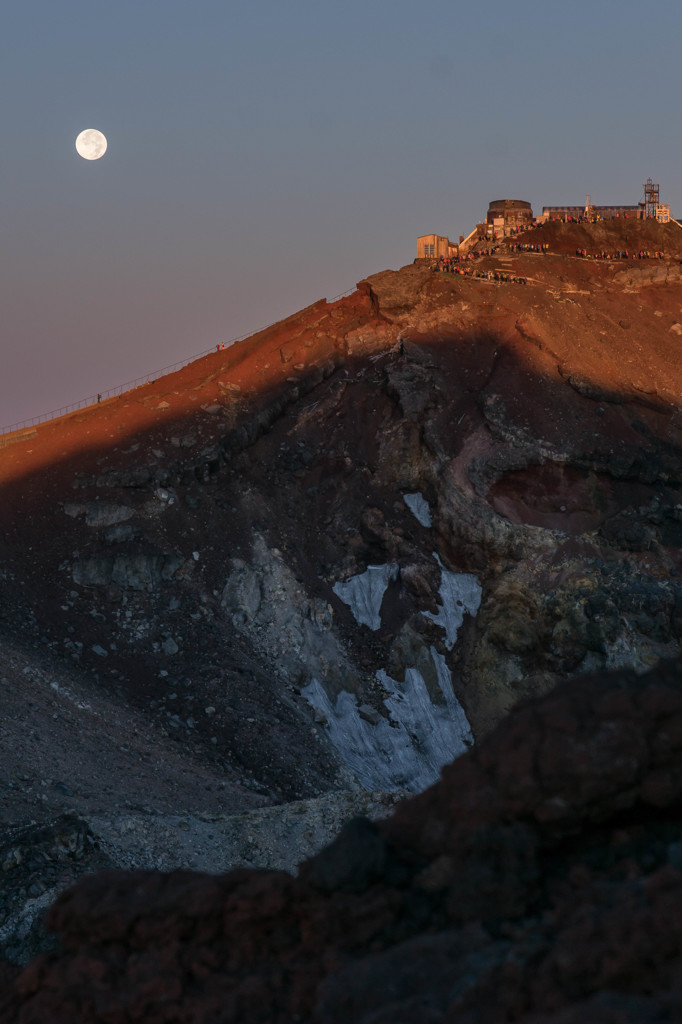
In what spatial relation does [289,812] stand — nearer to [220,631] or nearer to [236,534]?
[220,631]

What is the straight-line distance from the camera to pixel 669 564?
38.2m

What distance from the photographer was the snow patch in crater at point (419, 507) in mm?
41062

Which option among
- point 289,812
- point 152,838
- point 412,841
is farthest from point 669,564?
point 412,841

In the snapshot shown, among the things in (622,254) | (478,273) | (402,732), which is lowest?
(402,732)

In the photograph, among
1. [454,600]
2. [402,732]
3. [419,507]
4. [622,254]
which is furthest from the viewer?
[622,254]

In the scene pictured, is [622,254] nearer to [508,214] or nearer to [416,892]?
[508,214]

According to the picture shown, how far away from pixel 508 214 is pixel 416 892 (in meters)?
63.2

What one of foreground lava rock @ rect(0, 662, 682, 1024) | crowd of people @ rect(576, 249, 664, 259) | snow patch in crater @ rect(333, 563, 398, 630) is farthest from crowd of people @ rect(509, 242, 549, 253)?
foreground lava rock @ rect(0, 662, 682, 1024)

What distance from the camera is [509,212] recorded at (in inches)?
2628

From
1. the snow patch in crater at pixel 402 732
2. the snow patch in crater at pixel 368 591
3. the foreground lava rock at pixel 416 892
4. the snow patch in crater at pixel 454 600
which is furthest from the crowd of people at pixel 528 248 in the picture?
the foreground lava rock at pixel 416 892

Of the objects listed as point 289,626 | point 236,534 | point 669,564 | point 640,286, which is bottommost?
point 669,564

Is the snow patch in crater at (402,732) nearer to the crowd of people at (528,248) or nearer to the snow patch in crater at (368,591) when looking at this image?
the snow patch in crater at (368,591)

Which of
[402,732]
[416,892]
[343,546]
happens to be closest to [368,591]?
[343,546]

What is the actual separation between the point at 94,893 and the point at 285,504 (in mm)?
32827
